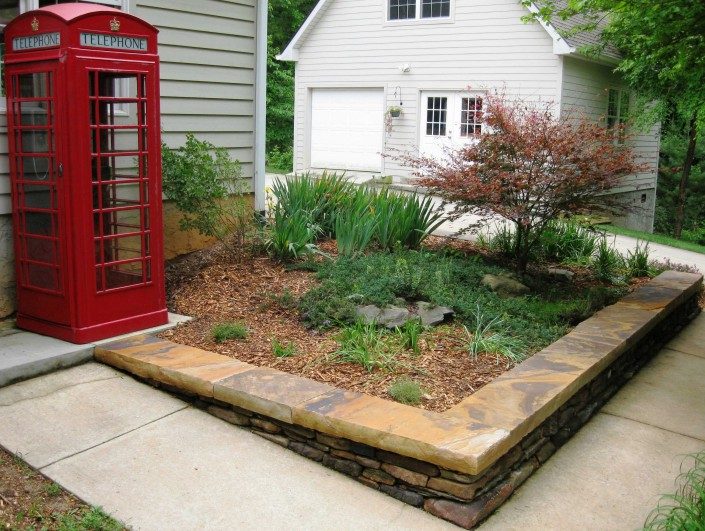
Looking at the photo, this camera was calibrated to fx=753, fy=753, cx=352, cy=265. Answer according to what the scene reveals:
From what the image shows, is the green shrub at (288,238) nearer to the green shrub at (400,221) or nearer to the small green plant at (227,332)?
the green shrub at (400,221)

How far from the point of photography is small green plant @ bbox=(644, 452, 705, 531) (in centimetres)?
356

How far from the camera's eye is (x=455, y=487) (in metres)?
3.89

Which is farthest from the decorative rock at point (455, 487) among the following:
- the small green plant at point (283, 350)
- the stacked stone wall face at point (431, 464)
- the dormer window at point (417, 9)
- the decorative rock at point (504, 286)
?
the dormer window at point (417, 9)

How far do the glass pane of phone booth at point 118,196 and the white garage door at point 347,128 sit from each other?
43.3 ft

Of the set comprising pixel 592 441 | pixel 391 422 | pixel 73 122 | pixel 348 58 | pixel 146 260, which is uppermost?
pixel 348 58

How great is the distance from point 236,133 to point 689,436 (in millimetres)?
5504

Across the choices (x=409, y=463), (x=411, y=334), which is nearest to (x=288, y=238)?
(x=411, y=334)

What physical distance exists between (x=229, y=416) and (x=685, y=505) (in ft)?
8.80

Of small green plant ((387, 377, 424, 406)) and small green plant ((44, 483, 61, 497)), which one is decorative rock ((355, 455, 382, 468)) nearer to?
small green plant ((387, 377, 424, 406))

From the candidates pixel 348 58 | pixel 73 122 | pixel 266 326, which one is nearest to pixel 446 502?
pixel 266 326

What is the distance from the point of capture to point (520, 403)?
14.8 feet

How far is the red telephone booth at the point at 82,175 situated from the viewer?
531 centimetres

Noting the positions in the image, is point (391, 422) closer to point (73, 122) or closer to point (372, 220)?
point (73, 122)

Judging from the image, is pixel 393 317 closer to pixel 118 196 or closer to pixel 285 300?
pixel 285 300
